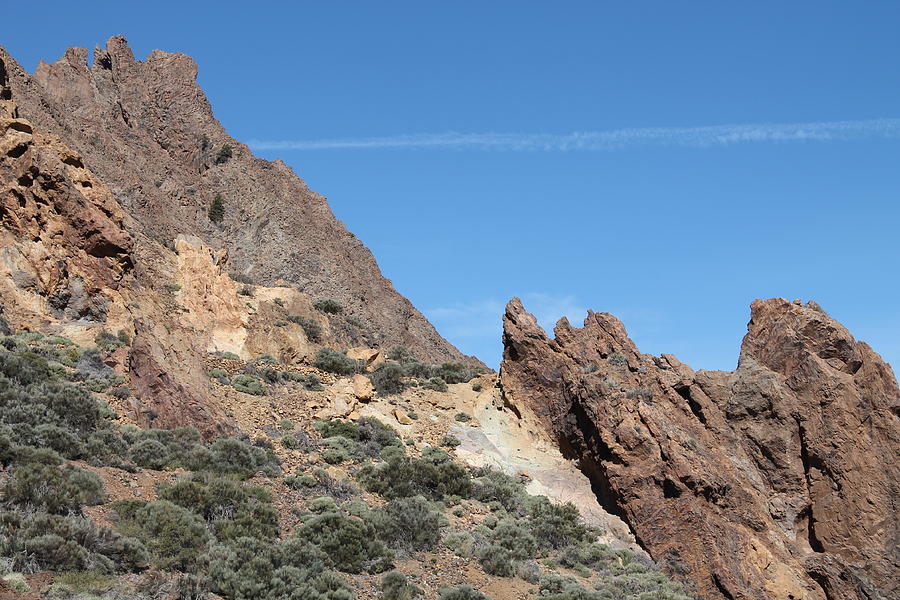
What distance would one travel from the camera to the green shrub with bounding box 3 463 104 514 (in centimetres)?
1295

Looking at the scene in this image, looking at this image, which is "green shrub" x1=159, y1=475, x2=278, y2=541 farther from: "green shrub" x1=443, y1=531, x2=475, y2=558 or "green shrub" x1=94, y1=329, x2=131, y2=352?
"green shrub" x1=94, y1=329, x2=131, y2=352

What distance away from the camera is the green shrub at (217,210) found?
54.2 metres

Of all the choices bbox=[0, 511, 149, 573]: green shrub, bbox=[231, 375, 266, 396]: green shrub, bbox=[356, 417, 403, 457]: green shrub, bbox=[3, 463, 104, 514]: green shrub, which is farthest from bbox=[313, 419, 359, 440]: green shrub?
bbox=[0, 511, 149, 573]: green shrub

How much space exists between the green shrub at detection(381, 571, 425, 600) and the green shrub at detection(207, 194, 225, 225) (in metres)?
43.0

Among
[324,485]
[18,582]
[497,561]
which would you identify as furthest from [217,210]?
[18,582]

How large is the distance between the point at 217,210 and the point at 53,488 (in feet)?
143

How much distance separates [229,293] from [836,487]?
2426cm

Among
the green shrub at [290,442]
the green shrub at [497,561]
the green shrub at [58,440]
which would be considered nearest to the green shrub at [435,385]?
the green shrub at [290,442]

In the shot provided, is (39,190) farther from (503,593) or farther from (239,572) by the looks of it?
(503,593)

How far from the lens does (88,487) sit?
47.0ft

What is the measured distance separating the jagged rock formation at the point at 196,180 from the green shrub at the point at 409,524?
26692mm

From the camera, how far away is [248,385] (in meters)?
25.0

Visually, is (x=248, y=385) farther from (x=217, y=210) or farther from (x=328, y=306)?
(x=217, y=210)

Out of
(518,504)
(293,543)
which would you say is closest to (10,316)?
(293,543)
